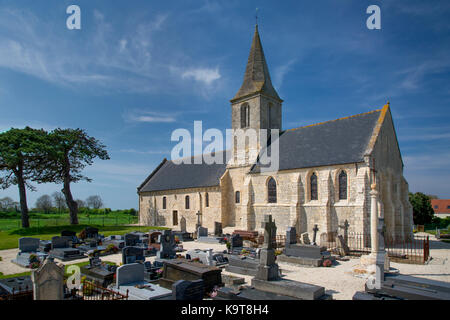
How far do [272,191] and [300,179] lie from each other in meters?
3.28

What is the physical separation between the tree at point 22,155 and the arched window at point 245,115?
68.5ft

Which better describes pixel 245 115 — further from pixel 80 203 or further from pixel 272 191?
pixel 80 203

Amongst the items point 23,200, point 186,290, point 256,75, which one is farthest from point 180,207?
point 186,290

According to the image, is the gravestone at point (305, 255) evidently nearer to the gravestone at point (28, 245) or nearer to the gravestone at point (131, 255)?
the gravestone at point (131, 255)

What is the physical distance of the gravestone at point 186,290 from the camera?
766cm

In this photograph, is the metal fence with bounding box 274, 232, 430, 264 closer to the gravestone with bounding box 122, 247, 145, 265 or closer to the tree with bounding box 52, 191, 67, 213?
the gravestone with bounding box 122, 247, 145, 265

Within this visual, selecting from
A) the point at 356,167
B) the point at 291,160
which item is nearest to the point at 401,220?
the point at 356,167

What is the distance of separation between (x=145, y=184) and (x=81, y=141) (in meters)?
11.3

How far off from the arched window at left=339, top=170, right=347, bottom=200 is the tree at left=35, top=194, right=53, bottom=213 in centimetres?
8278

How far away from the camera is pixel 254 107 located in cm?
2859

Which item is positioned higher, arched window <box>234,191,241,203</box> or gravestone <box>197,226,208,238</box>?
arched window <box>234,191,241,203</box>

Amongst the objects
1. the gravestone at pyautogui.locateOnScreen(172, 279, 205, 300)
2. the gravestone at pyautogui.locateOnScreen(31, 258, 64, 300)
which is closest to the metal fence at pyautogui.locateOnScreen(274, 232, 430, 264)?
the gravestone at pyautogui.locateOnScreen(172, 279, 205, 300)

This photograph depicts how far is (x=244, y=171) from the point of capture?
28188 mm

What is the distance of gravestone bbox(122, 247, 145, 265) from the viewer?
12.2 metres
